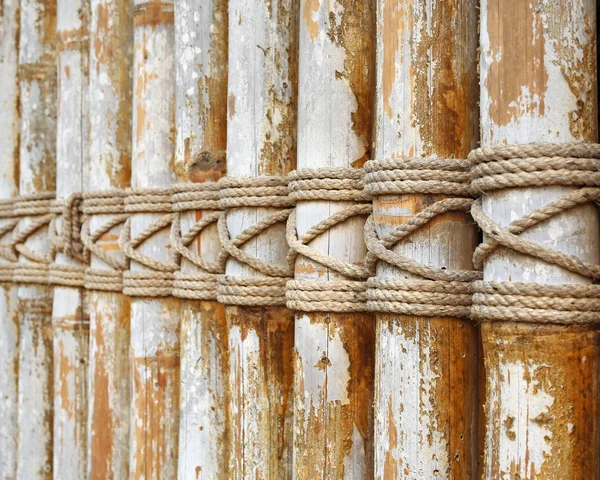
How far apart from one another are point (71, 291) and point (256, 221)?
4.14 feet

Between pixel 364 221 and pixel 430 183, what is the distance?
320 mm

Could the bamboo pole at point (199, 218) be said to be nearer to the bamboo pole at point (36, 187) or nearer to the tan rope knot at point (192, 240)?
the tan rope knot at point (192, 240)

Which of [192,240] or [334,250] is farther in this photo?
[192,240]

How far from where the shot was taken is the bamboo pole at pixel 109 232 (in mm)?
3258

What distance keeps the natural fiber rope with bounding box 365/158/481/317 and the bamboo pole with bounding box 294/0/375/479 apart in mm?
241

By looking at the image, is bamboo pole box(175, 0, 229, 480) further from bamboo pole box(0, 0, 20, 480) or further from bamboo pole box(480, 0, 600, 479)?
bamboo pole box(0, 0, 20, 480)

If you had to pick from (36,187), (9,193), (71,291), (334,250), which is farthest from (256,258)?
(9,193)

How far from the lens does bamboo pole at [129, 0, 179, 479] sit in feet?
10.0

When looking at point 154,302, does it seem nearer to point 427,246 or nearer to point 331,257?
point 331,257

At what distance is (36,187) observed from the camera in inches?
150

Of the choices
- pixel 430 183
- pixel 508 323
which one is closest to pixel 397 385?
pixel 508 323

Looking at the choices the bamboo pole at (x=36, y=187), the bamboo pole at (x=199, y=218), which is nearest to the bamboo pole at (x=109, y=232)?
→ the bamboo pole at (x=199, y=218)

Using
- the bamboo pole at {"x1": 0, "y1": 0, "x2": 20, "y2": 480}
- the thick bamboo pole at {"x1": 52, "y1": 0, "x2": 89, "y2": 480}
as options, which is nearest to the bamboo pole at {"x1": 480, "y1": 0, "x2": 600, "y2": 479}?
the thick bamboo pole at {"x1": 52, "y1": 0, "x2": 89, "y2": 480}

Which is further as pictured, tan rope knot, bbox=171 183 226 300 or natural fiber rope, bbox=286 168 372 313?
tan rope knot, bbox=171 183 226 300
